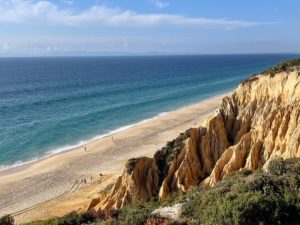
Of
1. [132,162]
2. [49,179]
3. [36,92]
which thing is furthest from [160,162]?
[36,92]

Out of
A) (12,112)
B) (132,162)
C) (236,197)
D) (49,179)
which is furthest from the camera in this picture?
(12,112)

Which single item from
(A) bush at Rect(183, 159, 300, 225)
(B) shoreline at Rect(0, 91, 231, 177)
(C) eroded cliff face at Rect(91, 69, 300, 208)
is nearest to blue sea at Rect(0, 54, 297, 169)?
(B) shoreline at Rect(0, 91, 231, 177)

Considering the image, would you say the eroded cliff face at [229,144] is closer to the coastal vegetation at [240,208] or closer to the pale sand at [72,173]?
the pale sand at [72,173]

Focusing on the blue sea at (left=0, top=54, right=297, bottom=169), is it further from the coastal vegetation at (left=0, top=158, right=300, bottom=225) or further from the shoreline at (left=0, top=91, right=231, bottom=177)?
the coastal vegetation at (left=0, top=158, right=300, bottom=225)

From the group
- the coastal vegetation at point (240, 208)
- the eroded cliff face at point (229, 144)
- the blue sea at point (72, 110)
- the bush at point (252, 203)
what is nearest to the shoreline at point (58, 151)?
the blue sea at point (72, 110)

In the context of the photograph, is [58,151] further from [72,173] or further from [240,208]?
[240,208]

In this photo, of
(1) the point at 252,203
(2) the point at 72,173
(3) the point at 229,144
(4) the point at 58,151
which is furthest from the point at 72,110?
(1) the point at 252,203

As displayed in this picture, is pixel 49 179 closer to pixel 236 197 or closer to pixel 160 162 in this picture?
pixel 160 162
